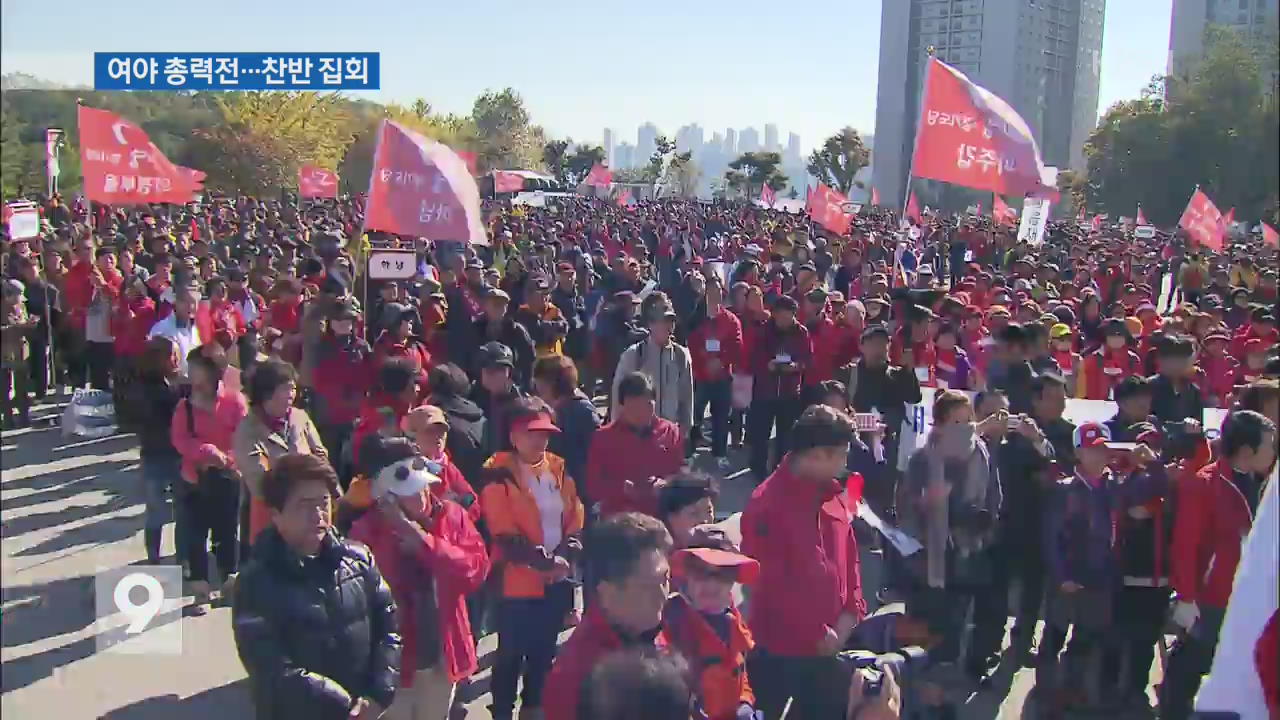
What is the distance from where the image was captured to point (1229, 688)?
272 centimetres

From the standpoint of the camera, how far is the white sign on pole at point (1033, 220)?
44.3 ft

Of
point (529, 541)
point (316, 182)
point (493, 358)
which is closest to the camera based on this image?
point (529, 541)

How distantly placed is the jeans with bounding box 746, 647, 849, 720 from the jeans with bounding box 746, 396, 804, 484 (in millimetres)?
4347

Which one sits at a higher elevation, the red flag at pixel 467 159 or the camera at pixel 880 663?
the red flag at pixel 467 159

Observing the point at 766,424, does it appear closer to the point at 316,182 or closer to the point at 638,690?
the point at 638,690

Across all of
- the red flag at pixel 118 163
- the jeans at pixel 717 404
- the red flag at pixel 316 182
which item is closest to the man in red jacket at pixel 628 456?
the jeans at pixel 717 404

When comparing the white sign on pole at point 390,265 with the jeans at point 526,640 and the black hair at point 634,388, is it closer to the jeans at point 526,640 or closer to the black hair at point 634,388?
the black hair at point 634,388

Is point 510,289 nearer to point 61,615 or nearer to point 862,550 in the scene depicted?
point 862,550

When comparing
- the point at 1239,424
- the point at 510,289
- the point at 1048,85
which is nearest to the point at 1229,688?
the point at 1239,424

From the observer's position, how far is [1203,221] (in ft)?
53.0

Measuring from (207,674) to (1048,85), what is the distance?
84.5 metres

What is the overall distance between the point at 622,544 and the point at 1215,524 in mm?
2741
